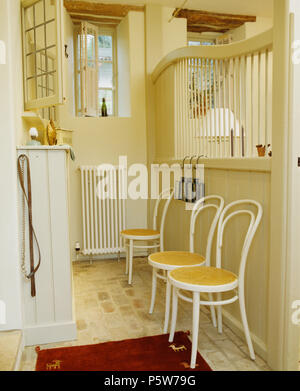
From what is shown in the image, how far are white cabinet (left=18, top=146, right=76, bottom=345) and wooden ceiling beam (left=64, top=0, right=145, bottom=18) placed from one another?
8.89ft

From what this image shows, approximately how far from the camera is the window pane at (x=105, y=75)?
4691 mm

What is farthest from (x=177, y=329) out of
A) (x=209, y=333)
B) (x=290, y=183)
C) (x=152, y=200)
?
(x=152, y=200)

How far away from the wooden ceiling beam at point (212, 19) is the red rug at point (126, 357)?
12.6ft

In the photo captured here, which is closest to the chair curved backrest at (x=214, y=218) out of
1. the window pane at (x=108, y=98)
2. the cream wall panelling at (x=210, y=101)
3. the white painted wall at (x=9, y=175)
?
the cream wall panelling at (x=210, y=101)

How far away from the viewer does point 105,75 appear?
15.5ft

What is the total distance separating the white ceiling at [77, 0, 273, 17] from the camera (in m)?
4.19

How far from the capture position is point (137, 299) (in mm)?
3049

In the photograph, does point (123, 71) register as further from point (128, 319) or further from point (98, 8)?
point (128, 319)

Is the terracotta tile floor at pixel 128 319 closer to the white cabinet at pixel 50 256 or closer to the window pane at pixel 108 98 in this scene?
the white cabinet at pixel 50 256

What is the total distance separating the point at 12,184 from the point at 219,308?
5.24 ft

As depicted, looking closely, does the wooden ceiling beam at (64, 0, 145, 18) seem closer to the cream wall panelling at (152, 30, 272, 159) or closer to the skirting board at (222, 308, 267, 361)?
the cream wall panelling at (152, 30, 272, 159)

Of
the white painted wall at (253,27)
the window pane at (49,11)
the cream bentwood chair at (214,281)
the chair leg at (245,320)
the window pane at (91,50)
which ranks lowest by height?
the chair leg at (245,320)

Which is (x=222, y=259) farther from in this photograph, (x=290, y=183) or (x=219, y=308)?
(x=290, y=183)

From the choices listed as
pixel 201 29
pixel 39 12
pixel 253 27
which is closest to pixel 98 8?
pixel 201 29
